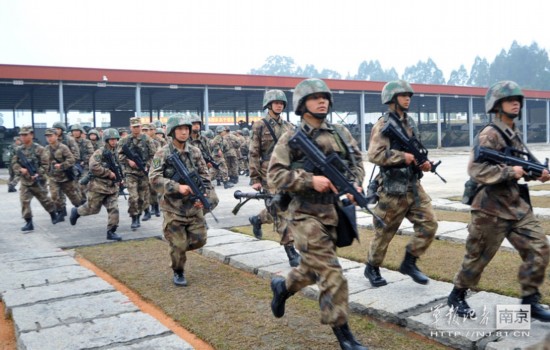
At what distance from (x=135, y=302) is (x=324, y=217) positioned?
239 centimetres

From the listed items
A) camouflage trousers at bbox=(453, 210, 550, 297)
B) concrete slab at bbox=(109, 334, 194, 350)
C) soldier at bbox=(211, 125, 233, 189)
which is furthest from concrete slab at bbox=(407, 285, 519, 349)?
soldier at bbox=(211, 125, 233, 189)

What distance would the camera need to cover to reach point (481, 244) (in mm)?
3797

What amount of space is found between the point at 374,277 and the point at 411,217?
68 centimetres

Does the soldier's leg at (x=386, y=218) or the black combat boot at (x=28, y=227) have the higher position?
the soldier's leg at (x=386, y=218)

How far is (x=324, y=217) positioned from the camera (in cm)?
359

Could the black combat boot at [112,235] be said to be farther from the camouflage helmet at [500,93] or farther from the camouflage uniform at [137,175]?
the camouflage helmet at [500,93]

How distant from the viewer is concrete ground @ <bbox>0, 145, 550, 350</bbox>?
3672 mm

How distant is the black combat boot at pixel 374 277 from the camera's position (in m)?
4.80

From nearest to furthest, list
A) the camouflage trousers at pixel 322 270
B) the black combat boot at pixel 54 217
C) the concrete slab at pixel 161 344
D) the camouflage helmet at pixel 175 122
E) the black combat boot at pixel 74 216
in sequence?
the camouflage trousers at pixel 322 270 < the concrete slab at pixel 161 344 < the camouflage helmet at pixel 175 122 < the black combat boot at pixel 74 216 < the black combat boot at pixel 54 217

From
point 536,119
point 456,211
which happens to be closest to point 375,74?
point 536,119

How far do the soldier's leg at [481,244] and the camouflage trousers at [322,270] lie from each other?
3.50ft

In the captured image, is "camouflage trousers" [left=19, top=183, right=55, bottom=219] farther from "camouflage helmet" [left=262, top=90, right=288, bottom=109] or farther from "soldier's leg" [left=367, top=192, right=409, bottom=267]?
"soldier's leg" [left=367, top=192, right=409, bottom=267]

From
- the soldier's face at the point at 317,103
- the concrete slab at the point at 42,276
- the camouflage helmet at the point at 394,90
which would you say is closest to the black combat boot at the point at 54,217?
the concrete slab at the point at 42,276

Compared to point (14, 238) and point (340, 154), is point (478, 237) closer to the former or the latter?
point (340, 154)
